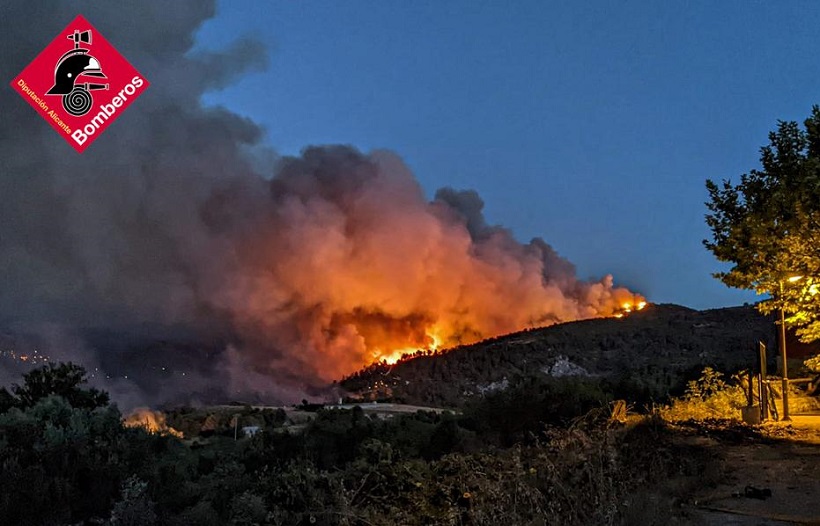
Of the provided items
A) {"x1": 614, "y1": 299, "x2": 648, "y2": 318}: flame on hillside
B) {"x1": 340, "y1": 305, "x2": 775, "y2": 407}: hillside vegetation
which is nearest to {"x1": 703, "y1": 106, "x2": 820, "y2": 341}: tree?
{"x1": 340, "y1": 305, "x2": 775, "y2": 407}: hillside vegetation

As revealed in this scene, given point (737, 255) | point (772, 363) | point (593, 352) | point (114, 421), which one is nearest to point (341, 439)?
point (114, 421)

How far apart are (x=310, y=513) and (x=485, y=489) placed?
210 cm

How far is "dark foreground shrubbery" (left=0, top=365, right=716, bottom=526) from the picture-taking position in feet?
25.9

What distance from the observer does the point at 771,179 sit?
15.0m

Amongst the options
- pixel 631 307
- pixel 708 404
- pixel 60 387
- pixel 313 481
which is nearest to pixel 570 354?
pixel 631 307

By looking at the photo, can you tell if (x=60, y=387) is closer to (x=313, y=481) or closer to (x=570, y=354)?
(x=313, y=481)

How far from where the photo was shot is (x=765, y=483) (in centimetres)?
945

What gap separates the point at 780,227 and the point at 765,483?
6541 mm

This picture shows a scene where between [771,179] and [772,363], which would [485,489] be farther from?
[772,363]

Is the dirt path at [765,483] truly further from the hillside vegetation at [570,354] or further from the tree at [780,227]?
the hillside vegetation at [570,354]

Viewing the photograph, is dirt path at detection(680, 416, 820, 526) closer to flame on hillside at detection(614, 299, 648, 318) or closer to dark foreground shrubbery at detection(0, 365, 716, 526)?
dark foreground shrubbery at detection(0, 365, 716, 526)

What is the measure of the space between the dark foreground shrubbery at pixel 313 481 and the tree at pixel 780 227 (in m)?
4.62

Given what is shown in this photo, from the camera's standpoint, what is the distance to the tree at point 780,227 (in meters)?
13.4

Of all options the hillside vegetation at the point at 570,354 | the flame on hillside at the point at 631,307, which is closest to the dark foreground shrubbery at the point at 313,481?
the hillside vegetation at the point at 570,354
